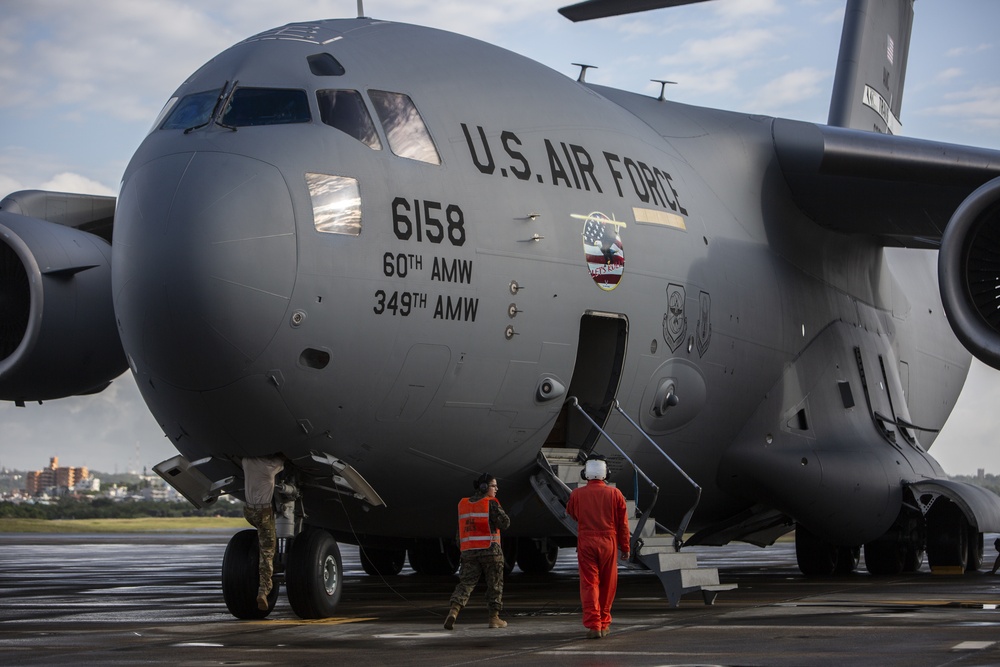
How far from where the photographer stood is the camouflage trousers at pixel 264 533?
32.1ft

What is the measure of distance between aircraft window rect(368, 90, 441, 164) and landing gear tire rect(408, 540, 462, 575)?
6.72 m

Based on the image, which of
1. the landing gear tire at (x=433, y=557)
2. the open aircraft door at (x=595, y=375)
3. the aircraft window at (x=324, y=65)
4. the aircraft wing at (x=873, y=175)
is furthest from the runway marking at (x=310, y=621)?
the aircraft wing at (x=873, y=175)

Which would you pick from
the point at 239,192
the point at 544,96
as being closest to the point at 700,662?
the point at 239,192

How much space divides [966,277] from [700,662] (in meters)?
7.07

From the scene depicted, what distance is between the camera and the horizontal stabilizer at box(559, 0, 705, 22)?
1934cm

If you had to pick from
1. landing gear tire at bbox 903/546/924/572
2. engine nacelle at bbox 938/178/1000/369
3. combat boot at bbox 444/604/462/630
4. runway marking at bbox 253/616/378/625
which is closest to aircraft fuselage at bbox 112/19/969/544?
runway marking at bbox 253/616/378/625

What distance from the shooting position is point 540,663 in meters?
7.08

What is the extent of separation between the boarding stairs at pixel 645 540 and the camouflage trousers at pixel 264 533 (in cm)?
218

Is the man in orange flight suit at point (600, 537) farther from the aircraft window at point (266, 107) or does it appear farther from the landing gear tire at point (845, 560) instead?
the landing gear tire at point (845, 560)

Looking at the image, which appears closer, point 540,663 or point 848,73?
point 540,663

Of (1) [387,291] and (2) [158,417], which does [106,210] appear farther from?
(1) [387,291]

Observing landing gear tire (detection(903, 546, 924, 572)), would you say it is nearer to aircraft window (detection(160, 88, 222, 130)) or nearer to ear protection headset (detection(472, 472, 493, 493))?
ear protection headset (detection(472, 472, 493, 493))

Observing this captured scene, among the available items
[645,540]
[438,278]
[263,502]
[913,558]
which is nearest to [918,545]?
[913,558]

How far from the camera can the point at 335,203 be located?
372 inches
